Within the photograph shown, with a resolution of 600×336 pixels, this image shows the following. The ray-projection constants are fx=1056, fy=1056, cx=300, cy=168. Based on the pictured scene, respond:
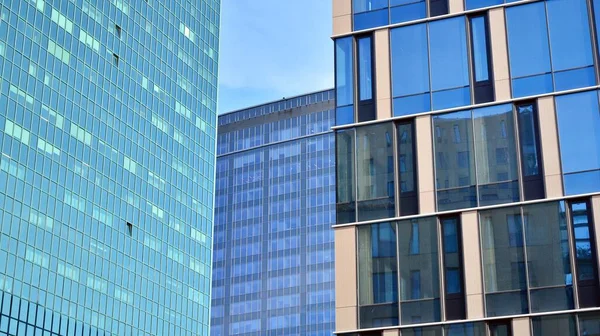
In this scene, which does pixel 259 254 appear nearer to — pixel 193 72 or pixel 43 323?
pixel 193 72

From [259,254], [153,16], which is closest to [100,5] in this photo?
[153,16]

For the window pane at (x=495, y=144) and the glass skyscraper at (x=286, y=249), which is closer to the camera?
the window pane at (x=495, y=144)

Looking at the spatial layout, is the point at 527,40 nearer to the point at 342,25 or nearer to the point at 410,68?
the point at 410,68

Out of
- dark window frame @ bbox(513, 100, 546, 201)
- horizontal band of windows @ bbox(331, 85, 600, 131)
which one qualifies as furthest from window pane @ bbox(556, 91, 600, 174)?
dark window frame @ bbox(513, 100, 546, 201)

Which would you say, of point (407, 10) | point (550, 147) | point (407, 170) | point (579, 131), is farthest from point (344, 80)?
point (579, 131)

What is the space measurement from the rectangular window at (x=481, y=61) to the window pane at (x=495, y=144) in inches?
27.3

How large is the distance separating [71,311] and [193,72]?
44606 mm

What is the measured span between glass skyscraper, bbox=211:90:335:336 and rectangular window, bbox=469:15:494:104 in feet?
457

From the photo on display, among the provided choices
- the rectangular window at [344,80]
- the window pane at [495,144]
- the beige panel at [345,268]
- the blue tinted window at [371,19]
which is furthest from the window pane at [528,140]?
the blue tinted window at [371,19]

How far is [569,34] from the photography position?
41844 millimetres

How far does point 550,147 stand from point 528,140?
982 millimetres

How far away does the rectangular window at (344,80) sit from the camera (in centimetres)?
4434

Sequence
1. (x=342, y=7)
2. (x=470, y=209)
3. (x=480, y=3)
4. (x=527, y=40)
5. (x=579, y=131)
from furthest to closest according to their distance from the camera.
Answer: (x=342, y=7) < (x=480, y=3) < (x=527, y=40) < (x=470, y=209) < (x=579, y=131)

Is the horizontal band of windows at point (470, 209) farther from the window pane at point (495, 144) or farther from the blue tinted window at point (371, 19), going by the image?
the blue tinted window at point (371, 19)
